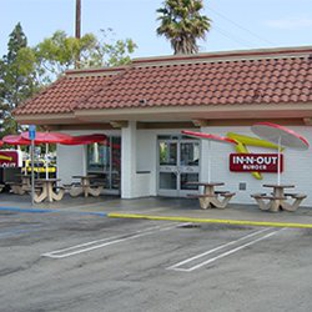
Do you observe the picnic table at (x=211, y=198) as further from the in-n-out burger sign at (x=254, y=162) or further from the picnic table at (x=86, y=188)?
the picnic table at (x=86, y=188)

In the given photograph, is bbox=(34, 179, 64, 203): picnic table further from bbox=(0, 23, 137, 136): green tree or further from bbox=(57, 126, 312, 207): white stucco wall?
bbox=(0, 23, 137, 136): green tree

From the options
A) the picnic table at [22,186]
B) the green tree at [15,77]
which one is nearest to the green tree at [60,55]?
the green tree at [15,77]

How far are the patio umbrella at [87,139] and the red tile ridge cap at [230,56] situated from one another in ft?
9.99

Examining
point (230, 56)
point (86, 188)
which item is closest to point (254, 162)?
point (230, 56)

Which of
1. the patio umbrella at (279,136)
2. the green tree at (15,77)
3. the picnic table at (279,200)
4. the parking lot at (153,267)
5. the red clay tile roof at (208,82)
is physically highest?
the green tree at (15,77)

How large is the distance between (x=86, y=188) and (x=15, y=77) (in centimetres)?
3457

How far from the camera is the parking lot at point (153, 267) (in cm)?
745

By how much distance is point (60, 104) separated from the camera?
23.2 meters

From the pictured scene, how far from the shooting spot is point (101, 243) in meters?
12.1

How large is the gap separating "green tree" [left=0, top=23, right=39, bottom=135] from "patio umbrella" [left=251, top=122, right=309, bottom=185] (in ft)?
105

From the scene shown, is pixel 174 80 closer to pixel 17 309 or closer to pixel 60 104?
pixel 60 104

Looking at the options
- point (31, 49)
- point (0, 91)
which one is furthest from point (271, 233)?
point (0, 91)

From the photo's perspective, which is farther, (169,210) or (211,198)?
(211,198)

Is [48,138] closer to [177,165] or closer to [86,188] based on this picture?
[86,188]
